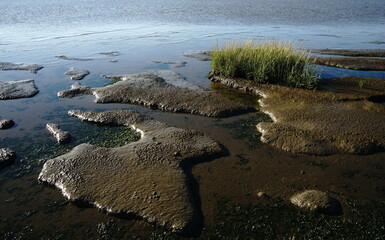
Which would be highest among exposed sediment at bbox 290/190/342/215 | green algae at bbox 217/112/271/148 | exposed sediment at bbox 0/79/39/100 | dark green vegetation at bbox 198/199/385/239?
exposed sediment at bbox 0/79/39/100

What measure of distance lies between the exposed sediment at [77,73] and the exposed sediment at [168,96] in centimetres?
170

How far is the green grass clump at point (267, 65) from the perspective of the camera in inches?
354

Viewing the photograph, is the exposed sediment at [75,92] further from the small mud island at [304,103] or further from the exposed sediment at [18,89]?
the small mud island at [304,103]

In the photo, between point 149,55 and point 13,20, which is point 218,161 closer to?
point 149,55

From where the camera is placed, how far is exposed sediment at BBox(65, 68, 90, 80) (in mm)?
10367

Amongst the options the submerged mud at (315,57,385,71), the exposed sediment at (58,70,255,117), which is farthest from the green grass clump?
the submerged mud at (315,57,385,71)

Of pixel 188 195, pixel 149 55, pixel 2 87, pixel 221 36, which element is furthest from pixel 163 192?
pixel 221 36

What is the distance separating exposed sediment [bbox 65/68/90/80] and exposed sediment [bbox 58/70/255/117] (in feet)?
5.59

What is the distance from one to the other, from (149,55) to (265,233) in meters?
12.2

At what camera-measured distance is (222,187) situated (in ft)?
14.8

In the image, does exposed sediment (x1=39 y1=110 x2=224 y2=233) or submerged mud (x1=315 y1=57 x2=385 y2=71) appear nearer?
exposed sediment (x1=39 y1=110 x2=224 y2=233)

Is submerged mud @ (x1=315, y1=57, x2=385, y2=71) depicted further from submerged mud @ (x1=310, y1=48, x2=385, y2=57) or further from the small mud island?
the small mud island

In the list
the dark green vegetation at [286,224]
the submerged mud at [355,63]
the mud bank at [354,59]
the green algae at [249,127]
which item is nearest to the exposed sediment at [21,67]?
the green algae at [249,127]

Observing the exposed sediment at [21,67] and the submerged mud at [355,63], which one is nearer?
the exposed sediment at [21,67]
